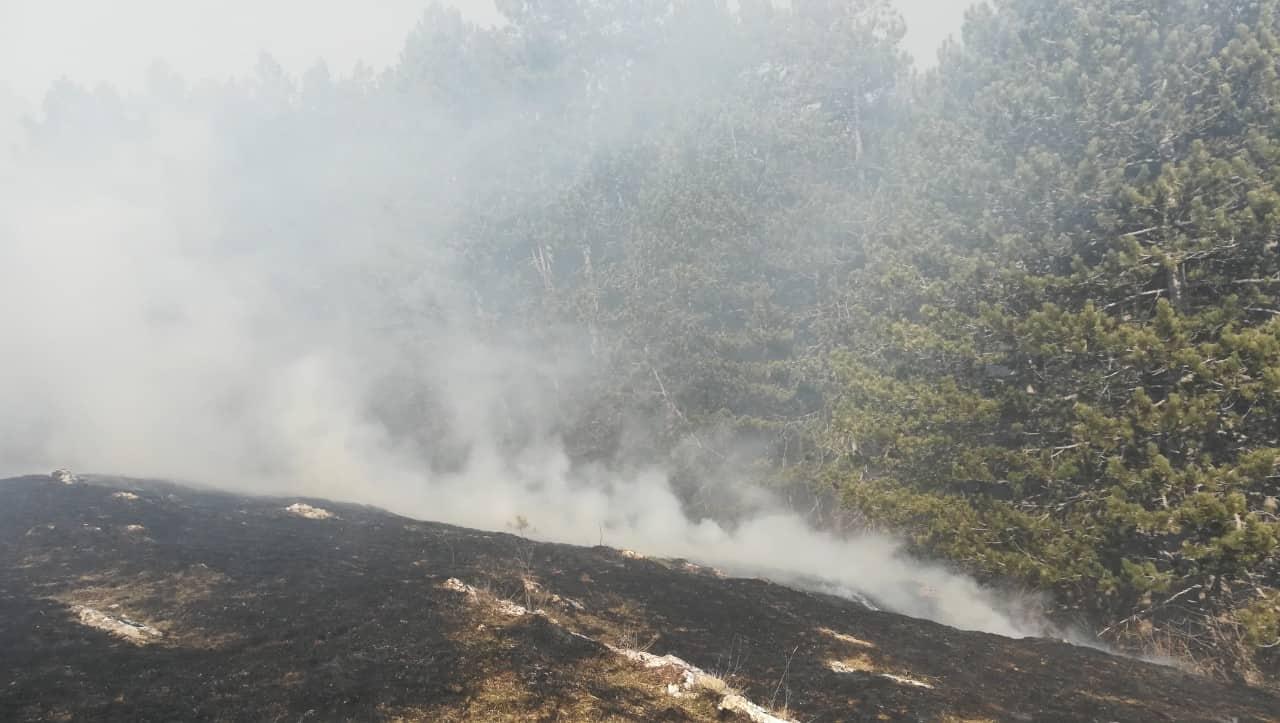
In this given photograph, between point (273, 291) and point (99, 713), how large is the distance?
4430 centimetres

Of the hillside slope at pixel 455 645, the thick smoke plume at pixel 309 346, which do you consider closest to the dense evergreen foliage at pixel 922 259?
the thick smoke plume at pixel 309 346

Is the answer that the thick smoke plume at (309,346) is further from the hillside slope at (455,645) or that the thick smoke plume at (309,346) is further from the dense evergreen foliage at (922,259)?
the hillside slope at (455,645)

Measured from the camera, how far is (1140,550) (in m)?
13.7

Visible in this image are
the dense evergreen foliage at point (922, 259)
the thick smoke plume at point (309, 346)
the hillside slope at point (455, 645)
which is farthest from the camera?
the thick smoke plume at point (309, 346)

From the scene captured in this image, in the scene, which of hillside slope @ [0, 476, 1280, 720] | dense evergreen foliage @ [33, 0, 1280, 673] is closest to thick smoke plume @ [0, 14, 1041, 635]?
dense evergreen foliage @ [33, 0, 1280, 673]

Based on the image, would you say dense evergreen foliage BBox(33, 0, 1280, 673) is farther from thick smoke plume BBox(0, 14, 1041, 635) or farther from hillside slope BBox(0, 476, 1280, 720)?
hillside slope BBox(0, 476, 1280, 720)

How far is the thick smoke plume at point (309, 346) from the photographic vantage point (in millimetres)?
25781

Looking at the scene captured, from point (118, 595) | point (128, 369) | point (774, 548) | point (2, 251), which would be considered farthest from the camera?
point (2, 251)

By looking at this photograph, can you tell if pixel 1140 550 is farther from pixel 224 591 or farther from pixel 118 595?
pixel 118 595

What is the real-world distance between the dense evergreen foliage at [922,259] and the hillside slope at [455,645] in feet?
12.4

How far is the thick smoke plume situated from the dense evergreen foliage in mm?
1118

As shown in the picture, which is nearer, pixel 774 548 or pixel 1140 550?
pixel 1140 550

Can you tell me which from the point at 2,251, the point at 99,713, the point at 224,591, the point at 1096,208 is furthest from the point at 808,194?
the point at 2,251

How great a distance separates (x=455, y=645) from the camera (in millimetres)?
7742
